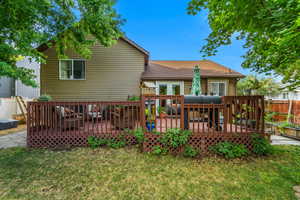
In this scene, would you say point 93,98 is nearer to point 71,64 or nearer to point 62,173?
point 71,64

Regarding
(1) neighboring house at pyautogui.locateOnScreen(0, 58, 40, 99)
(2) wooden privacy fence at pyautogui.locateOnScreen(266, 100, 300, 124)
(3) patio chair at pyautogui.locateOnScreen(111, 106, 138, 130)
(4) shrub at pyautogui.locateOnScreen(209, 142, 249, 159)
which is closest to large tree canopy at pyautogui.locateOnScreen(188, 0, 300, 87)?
(4) shrub at pyautogui.locateOnScreen(209, 142, 249, 159)

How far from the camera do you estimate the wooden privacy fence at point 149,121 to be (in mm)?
4086

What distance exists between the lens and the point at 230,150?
389cm

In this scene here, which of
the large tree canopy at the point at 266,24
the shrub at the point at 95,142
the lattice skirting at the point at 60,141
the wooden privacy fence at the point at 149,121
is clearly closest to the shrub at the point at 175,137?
the wooden privacy fence at the point at 149,121

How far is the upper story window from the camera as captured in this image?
8.57 m

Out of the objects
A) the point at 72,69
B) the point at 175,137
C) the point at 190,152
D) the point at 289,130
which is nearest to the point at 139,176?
the point at 175,137

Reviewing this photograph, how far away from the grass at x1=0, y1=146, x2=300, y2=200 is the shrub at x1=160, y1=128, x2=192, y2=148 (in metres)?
0.40

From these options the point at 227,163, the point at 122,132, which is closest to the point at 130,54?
the point at 122,132

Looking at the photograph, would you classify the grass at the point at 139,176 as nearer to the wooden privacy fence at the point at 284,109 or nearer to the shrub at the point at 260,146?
the shrub at the point at 260,146

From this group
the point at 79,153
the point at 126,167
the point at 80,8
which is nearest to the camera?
the point at 126,167

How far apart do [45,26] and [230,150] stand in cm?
876

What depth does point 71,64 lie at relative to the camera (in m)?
8.59

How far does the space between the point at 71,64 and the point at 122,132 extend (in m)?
A: 6.45

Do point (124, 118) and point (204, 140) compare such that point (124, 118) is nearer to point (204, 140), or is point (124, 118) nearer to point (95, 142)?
point (95, 142)
